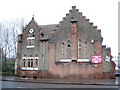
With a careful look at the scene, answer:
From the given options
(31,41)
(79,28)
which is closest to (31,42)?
(31,41)

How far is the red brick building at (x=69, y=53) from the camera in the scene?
1134 inches

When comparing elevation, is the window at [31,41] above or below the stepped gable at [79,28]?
below

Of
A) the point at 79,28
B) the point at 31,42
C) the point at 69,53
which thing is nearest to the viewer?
the point at 69,53

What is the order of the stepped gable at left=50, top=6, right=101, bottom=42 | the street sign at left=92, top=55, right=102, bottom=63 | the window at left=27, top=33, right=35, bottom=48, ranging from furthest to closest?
the window at left=27, top=33, right=35, bottom=48 → the stepped gable at left=50, top=6, right=101, bottom=42 → the street sign at left=92, top=55, right=102, bottom=63

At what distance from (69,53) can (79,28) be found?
15.8 ft

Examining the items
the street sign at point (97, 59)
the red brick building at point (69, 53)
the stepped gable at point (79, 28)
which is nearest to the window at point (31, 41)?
the red brick building at point (69, 53)

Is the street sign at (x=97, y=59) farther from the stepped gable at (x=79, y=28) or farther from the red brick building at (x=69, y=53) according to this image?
the stepped gable at (x=79, y=28)

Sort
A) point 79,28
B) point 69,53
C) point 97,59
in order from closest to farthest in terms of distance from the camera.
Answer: point 97,59 < point 69,53 < point 79,28

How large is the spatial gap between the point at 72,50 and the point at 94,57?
156 inches

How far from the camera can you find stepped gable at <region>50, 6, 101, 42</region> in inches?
1171

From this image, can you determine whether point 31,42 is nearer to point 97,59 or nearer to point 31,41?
point 31,41

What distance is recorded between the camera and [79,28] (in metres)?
30.4

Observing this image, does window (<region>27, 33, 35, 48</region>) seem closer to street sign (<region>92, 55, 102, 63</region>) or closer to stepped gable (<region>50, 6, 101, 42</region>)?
stepped gable (<region>50, 6, 101, 42</region>)

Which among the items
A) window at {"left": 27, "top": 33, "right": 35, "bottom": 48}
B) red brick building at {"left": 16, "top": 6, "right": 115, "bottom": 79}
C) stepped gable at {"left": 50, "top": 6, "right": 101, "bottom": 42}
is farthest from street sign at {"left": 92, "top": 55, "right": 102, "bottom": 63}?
window at {"left": 27, "top": 33, "right": 35, "bottom": 48}
